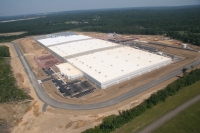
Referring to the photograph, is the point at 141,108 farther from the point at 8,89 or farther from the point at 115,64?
the point at 8,89

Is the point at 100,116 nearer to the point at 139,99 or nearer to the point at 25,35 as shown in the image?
the point at 139,99

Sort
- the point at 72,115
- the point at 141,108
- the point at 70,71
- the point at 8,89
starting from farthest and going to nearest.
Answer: the point at 70,71 < the point at 8,89 < the point at 72,115 < the point at 141,108

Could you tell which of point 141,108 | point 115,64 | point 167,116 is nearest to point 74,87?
point 115,64

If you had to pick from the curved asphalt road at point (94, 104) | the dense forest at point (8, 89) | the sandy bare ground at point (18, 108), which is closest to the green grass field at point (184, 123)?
the curved asphalt road at point (94, 104)

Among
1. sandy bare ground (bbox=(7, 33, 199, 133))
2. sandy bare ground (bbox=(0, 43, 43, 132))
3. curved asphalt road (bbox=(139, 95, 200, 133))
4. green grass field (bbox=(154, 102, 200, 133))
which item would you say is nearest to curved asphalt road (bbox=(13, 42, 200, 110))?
sandy bare ground (bbox=(7, 33, 199, 133))

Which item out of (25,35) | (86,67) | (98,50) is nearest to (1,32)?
(25,35)

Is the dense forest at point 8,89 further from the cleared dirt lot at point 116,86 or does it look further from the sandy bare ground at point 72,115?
the cleared dirt lot at point 116,86
